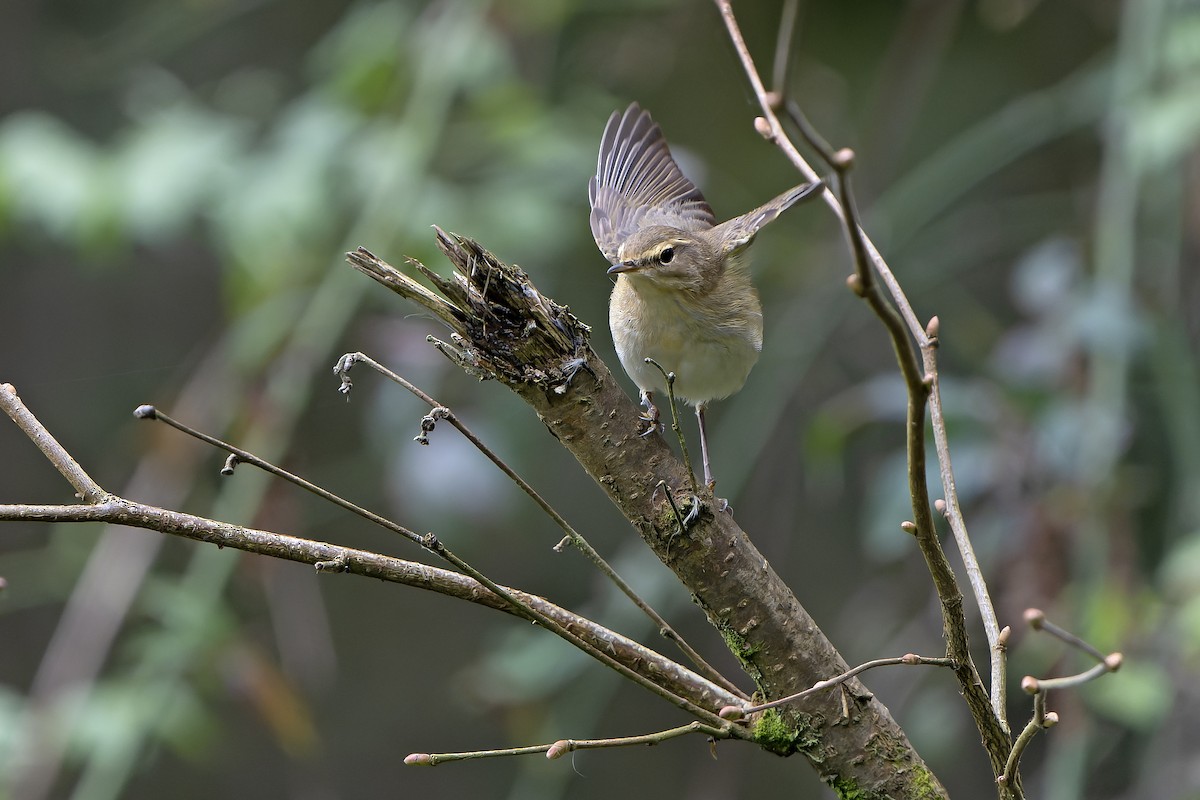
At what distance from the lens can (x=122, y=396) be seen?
4.68m

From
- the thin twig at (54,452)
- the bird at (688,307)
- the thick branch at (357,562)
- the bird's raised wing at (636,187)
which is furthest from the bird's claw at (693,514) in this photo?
the bird's raised wing at (636,187)

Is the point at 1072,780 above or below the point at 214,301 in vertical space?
below

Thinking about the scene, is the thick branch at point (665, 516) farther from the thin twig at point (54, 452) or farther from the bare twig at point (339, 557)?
the thin twig at point (54, 452)

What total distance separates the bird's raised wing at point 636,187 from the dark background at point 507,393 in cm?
17

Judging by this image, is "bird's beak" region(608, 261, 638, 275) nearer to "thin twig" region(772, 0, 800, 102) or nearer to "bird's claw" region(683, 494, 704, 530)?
"bird's claw" region(683, 494, 704, 530)

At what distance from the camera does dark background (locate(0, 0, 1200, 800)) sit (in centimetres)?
262

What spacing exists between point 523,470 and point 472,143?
42.0 inches

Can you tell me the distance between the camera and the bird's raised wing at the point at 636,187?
2.55 meters

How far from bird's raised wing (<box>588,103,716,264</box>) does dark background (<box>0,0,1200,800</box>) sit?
170 millimetres

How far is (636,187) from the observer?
2646 mm

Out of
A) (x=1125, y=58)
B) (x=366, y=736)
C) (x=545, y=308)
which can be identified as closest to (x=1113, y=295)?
(x=1125, y=58)

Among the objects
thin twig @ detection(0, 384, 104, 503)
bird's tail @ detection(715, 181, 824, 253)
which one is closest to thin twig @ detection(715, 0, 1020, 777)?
thin twig @ detection(0, 384, 104, 503)

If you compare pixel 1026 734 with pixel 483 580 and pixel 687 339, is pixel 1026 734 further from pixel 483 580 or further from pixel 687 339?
pixel 687 339

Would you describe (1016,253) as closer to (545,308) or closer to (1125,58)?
(1125,58)
